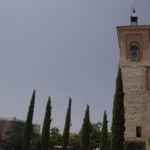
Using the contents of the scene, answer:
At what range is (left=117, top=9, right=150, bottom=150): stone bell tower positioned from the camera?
27172 millimetres

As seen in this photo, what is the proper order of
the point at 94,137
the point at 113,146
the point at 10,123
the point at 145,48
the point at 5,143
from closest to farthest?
the point at 113,146, the point at 145,48, the point at 94,137, the point at 5,143, the point at 10,123

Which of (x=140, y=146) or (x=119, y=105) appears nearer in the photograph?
(x=119, y=105)

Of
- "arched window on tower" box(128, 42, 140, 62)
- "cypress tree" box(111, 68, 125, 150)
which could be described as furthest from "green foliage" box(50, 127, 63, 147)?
"cypress tree" box(111, 68, 125, 150)

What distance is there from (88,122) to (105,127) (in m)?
1.95

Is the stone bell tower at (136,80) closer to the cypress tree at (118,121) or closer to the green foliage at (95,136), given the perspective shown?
the cypress tree at (118,121)

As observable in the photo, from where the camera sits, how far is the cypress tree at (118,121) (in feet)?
75.1

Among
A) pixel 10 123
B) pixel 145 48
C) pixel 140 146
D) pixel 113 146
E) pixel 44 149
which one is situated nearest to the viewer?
pixel 113 146

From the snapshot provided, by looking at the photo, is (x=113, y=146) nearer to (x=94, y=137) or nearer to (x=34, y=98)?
(x=34, y=98)

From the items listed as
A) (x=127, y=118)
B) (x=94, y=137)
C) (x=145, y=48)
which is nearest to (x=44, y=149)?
(x=127, y=118)

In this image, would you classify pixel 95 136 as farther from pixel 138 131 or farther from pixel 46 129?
pixel 138 131

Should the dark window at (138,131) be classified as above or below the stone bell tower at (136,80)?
below

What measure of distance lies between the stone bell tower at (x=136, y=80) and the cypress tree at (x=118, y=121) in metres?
3.43

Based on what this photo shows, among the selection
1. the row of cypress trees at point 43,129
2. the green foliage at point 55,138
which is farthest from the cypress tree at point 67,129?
the green foliage at point 55,138

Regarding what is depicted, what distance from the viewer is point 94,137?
166ft
